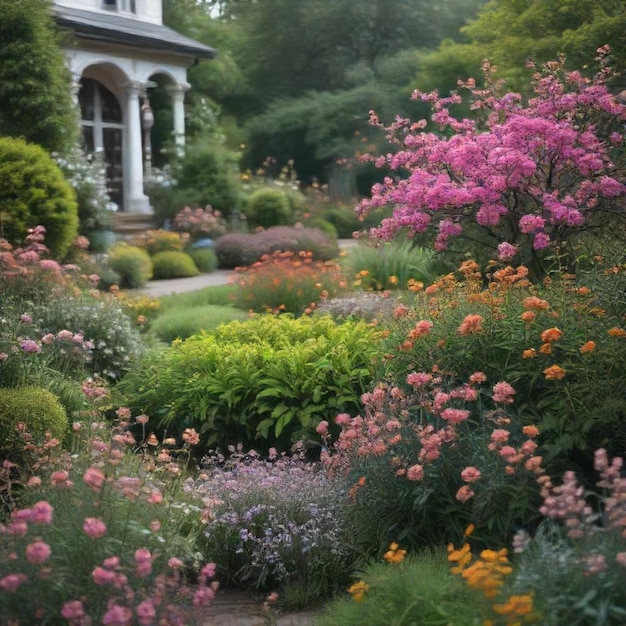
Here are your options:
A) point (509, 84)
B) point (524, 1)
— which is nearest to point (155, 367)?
point (509, 84)

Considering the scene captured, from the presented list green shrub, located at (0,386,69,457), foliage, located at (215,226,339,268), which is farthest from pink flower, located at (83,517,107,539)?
foliage, located at (215,226,339,268)

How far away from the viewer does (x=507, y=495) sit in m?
3.92

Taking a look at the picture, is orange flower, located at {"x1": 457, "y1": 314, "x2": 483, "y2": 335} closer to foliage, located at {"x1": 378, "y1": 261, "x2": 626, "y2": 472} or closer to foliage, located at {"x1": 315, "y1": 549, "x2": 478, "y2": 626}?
foliage, located at {"x1": 378, "y1": 261, "x2": 626, "y2": 472}

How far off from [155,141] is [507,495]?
20614 millimetres

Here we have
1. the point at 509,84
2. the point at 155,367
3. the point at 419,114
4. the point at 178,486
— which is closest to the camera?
the point at 178,486

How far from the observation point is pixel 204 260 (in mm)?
16969

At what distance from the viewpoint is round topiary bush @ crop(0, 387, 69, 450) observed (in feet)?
17.6

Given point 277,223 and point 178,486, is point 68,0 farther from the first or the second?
point 178,486

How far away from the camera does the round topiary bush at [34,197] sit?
14016mm

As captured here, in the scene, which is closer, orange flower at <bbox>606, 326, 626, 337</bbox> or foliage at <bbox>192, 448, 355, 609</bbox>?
orange flower at <bbox>606, 326, 626, 337</bbox>

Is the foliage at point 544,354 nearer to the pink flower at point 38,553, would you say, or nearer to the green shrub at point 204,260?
the pink flower at point 38,553

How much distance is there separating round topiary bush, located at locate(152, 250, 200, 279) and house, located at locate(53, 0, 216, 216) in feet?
14.6

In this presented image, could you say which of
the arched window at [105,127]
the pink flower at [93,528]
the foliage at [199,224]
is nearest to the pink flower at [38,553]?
the pink flower at [93,528]

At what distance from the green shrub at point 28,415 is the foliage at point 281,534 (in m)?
1.14
